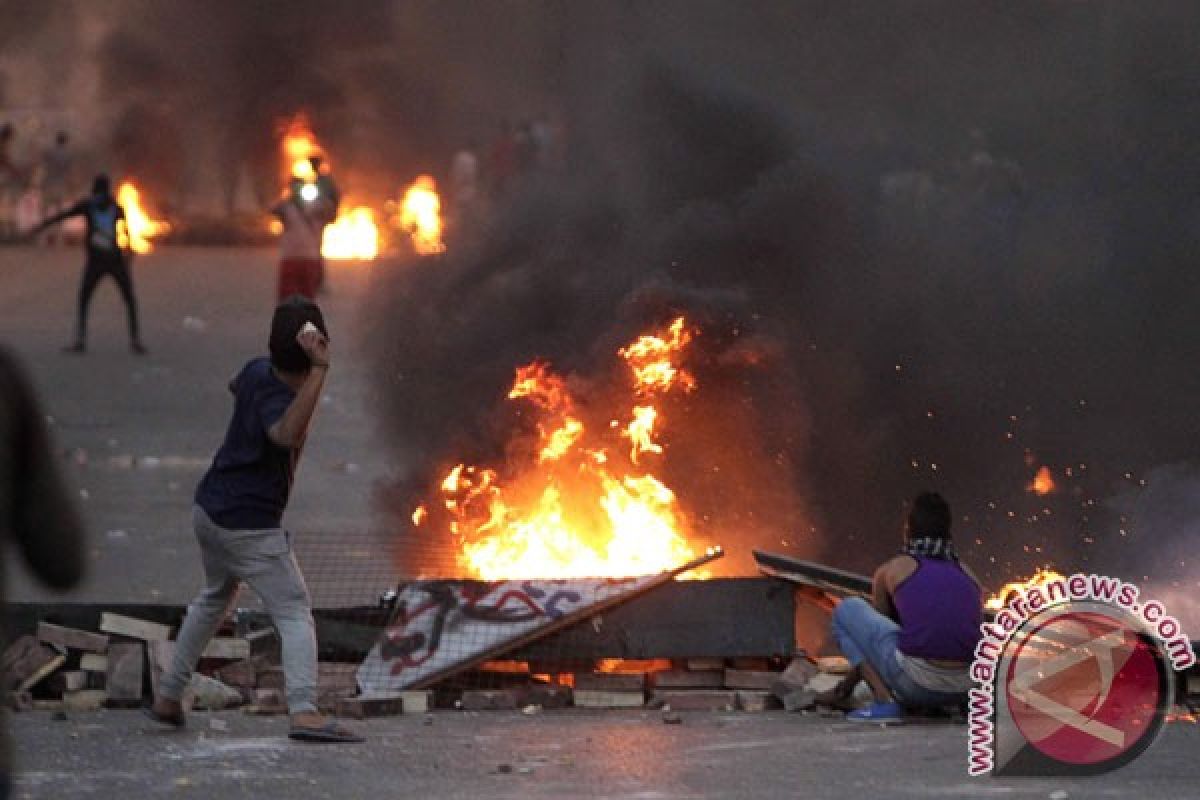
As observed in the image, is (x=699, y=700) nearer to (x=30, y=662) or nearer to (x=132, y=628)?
(x=132, y=628)

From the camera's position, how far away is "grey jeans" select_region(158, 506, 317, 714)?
27.5 feet

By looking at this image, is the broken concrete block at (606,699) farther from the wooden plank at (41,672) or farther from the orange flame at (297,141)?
the orange flame at (297,141)

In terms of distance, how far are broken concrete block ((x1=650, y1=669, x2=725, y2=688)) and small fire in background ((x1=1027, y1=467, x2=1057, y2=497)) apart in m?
3.48

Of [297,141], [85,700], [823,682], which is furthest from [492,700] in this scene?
[297,141]

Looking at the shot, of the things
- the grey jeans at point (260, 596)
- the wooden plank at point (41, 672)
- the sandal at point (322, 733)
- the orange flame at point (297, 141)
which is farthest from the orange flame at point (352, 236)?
the sandal at point (322, 733)

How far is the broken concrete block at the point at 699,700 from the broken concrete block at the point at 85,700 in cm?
208

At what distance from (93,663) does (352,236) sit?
22.5 m

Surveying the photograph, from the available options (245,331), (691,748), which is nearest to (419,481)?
(691,748)

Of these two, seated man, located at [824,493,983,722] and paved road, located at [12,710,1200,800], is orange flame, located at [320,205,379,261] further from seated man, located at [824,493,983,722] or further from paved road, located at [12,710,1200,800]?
paved road, located at [12,710,1200,800]

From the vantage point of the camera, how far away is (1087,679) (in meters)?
8.73

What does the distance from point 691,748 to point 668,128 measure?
5.40 metres

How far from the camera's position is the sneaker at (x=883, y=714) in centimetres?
885

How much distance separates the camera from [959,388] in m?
12.6

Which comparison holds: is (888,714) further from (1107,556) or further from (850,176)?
(850,176)
